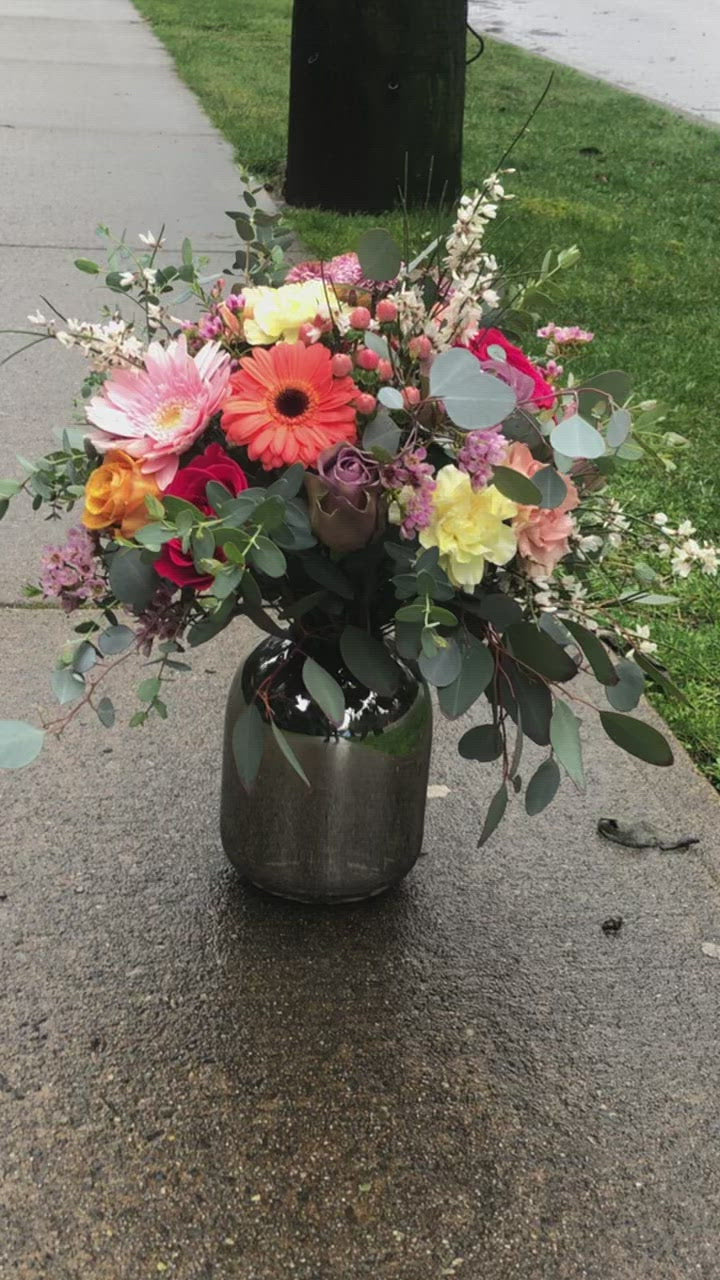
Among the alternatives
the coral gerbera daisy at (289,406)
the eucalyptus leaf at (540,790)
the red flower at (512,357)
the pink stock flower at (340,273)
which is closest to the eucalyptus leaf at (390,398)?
the coral gerbera daisy at (289,406)

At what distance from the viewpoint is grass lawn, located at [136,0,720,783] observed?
4148mm

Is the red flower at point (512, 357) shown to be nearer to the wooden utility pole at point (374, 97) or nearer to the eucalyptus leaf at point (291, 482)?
the eucalyptus leaf at point (291, 482)

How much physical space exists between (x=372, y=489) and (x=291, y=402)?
0.50 ft

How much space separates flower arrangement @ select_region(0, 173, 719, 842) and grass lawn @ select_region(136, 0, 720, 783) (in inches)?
24.8

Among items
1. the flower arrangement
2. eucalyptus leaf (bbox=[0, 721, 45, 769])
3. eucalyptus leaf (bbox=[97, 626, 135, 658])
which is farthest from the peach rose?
eucalyptus leaf (bbox=[0, 721, 45, 769])

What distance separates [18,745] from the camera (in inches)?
67.7

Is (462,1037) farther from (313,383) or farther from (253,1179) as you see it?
(313,383)

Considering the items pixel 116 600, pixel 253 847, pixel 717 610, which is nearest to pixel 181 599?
pixel 116 600

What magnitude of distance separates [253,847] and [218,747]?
1.88ft

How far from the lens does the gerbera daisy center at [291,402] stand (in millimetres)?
1730

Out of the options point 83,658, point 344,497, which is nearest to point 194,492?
point 344,497

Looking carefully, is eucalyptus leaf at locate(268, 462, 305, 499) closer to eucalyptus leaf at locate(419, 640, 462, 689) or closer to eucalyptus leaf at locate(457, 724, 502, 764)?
eucalyptus leaf at locate(419, 640, 462, 689)

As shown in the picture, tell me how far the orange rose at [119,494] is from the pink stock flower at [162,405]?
0.6 inches

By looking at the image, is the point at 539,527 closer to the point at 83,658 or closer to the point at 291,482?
the point at 291,482
